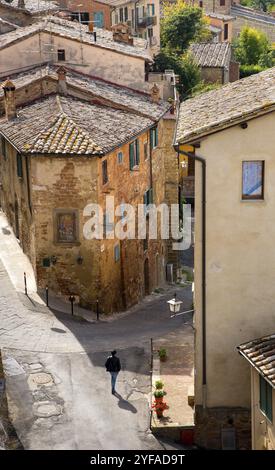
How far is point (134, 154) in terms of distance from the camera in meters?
41.4

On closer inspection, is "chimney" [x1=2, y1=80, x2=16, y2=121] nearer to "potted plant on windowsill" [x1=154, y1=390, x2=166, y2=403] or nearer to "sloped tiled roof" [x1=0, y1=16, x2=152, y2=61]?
"sloped tiled roof" [x1=0, y1=16, x2=152, y2=61]

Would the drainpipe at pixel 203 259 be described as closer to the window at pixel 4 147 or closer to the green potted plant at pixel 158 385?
the green potted plant at pixel 158 385

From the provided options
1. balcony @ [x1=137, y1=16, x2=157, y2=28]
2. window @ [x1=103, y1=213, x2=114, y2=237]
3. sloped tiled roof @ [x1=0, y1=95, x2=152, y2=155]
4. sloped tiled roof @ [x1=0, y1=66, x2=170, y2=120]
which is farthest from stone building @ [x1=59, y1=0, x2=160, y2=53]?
window @ [x1=103, y1=213, x2=114, y2=237]

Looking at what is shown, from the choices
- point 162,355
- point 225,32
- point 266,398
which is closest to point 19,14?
point 162,355

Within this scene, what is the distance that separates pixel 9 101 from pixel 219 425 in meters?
20.8

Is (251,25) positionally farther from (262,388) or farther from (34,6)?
(262,388)

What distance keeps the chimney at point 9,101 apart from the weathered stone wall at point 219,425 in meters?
20.1

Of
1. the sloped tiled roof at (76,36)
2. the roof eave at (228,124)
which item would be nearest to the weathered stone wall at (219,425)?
the roof eave at (228,124)

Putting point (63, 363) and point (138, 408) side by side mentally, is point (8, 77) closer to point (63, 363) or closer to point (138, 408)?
point (63, 363)

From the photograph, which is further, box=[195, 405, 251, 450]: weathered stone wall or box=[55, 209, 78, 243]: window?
box=[55, 209, 78, 243]: window

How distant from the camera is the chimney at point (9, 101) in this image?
41.1 metres

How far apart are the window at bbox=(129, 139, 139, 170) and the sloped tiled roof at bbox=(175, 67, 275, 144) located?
1066 cm

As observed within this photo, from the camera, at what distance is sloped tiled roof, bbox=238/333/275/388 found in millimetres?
22297
